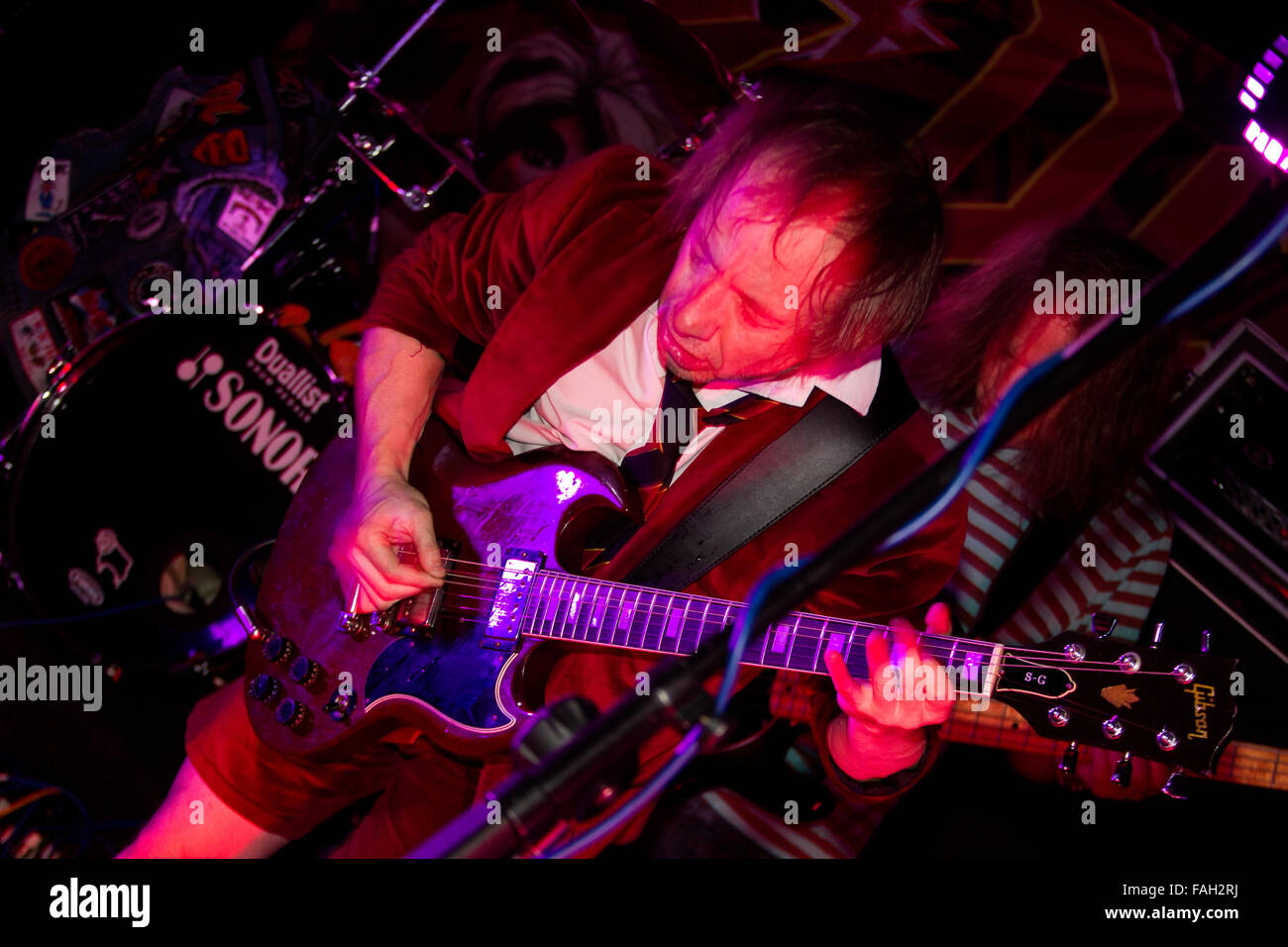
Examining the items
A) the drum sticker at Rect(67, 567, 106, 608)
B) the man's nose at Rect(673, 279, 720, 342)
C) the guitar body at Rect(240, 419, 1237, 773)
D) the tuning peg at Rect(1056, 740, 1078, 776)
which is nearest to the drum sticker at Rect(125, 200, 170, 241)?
the drum sticker at Rect(67, 567, 106, 608)

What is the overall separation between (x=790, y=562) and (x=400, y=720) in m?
0.85

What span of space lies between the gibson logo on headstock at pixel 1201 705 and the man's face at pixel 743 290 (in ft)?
2.74

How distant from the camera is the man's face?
1.47 metres

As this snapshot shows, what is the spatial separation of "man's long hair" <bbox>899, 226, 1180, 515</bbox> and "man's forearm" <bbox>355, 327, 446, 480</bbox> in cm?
124

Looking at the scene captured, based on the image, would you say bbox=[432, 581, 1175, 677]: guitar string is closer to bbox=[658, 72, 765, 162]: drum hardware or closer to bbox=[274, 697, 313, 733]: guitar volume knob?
bbox=[274, 697, 313, 733]: guitar volume knob

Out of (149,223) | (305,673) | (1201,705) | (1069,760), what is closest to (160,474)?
(149,223)

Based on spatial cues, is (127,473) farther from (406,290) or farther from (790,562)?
(790,562)

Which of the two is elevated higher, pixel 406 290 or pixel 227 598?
pixel 406 290

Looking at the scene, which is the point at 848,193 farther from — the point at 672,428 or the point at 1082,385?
the point at 1082,385

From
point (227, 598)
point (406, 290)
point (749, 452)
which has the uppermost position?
point (406, 290)

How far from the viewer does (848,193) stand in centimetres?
148

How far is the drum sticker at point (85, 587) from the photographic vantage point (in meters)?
2.24

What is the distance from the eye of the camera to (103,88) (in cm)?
318
